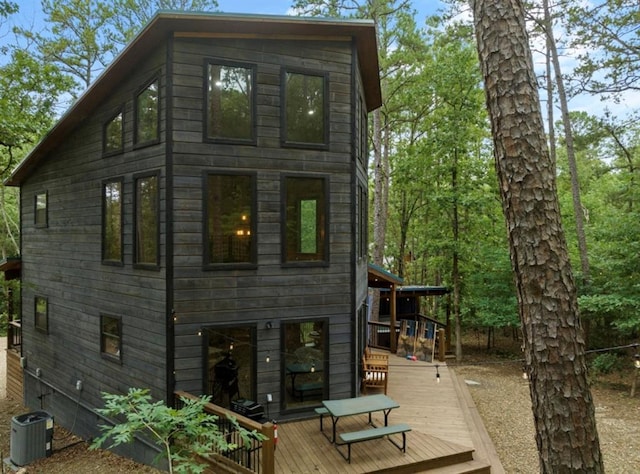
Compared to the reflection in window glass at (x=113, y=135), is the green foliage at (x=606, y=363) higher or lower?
lower

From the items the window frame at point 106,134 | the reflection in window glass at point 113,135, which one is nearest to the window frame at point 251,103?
the window frame at point 106,134

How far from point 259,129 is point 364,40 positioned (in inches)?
104

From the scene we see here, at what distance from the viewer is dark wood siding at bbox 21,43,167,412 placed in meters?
6.77

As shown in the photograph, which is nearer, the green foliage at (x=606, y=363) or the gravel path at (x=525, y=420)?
the gravel path at (x=525, y=420)

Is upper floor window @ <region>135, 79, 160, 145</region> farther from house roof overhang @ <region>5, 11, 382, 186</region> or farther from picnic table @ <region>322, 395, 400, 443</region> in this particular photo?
picnic table @ <region>322, 395, 400, 443</region>

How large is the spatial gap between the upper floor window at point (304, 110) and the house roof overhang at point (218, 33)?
0.71m

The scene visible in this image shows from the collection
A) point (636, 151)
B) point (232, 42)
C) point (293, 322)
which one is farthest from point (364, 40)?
point (636, 151)

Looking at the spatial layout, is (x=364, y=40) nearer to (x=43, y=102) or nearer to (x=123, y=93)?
(x=123, y=93)

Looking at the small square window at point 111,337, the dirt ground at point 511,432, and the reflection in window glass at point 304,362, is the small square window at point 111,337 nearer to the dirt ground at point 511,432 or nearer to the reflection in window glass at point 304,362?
the dirt ground at point 511,432

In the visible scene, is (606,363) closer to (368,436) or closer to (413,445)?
(413,445)

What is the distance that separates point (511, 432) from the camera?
7656 mm

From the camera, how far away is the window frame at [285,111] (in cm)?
696

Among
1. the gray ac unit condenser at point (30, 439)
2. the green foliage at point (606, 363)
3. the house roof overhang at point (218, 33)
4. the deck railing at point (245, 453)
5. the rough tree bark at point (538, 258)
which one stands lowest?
the gray ac unit condenser at point (30, 439)

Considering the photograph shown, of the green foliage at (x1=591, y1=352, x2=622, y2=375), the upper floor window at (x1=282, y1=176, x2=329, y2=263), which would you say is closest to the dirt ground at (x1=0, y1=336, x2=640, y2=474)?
the green foliage at (x1=591, y1=352, x2=622, y2=375)
